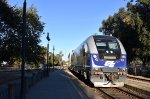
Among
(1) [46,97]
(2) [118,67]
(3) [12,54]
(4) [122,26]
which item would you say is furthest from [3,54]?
(1) [46,97]

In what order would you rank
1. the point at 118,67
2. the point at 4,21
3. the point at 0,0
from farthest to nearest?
the point at 4,21, the point at 0,0, the point at 118,67

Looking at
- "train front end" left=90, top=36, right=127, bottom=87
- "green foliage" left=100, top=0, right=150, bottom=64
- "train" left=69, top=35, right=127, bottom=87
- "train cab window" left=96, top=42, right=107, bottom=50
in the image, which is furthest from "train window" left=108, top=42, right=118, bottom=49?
"green foliage" left=100, top=0, right=150, bottom=64

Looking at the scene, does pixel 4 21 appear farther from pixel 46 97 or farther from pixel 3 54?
pixel 46 97

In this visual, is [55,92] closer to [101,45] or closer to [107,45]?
[101,45]

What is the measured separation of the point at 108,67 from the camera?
27719 millimetres

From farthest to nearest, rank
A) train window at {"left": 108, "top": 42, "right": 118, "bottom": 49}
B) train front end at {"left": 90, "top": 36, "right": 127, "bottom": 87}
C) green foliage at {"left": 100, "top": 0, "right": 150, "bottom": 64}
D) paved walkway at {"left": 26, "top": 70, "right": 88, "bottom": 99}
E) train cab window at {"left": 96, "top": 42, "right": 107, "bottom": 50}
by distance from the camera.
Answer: green foliage at {"left": 100, "top": 0, "right": 150, "bottom": 64} → train window at {"left": 108, "top": 42, "right": 118, "bottom": 49} → train cab window at {"left": 96, "top": 42, "right": 107, "bottom": 50} → train front end at {"left": 90, "top": 36, "right": 127, "bottom": 87} → paved walkway at {"left": 26, "top": 70, "right": 88, "bottom": 99}

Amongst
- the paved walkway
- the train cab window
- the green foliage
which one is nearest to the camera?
the paved walkway

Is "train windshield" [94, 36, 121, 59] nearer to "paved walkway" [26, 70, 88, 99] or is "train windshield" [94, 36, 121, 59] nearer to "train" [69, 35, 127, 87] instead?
"train" [69, 35, 127, 87]

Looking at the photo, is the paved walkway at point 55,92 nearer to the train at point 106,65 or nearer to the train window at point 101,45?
the train at point 106,65

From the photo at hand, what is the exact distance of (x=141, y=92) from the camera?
83.6 feet

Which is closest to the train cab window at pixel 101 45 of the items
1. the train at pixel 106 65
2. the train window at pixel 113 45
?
the train at pixel 106 65

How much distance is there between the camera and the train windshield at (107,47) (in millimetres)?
28125

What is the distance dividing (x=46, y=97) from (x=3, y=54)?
33.7 m

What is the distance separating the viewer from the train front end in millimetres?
27516
